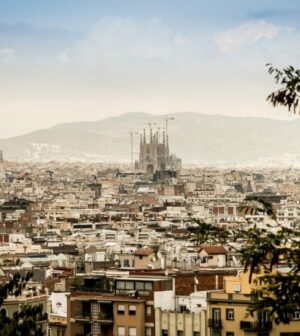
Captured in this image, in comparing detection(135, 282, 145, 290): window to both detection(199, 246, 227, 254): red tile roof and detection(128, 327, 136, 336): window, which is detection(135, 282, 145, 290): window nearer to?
detection(128, 327, 136, 336): window

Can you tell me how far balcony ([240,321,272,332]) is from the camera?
25.3 m

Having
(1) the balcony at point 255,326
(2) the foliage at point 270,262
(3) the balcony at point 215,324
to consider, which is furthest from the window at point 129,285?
(2) the foliage at point 270,262

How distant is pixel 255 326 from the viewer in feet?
84.1

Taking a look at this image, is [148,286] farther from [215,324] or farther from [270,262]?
[270,262]

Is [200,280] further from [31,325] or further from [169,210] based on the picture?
[169,210]

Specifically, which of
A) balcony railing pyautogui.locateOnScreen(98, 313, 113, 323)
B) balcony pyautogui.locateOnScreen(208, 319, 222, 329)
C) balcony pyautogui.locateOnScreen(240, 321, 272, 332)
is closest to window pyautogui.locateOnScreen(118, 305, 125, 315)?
balcony railing pyautogui.locateOnScreen(98, 313, 113, 323)

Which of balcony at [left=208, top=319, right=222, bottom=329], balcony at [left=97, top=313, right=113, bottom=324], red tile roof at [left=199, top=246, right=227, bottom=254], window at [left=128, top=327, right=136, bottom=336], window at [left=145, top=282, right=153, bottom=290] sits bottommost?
window at [left=128, top=327, right=136, bottom=336]

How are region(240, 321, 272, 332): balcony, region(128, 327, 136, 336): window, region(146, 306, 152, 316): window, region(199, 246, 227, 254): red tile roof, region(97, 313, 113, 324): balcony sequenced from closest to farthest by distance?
1. region(240, 321, 272, 332): balcony
2. region(146, 306, 152, 316): window
3. region(128, 327, 136, 336): window
4. region(97, 313, 113, 324): balcony
5. region(199, 246, 227, 254): red tile roof

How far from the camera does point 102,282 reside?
101ft

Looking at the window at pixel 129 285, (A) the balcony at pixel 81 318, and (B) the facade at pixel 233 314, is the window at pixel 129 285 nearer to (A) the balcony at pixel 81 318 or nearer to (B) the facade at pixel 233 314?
(A) the balcony at pixel 81 318

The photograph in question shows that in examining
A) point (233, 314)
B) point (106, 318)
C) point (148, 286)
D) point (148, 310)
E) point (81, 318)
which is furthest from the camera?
point (81, 318)

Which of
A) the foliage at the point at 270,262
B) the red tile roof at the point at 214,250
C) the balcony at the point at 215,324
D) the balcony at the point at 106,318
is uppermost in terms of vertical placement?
the foliage at the point at 270,262

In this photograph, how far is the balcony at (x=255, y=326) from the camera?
995 inches

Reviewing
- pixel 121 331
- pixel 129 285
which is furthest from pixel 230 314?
pixel 129 285
